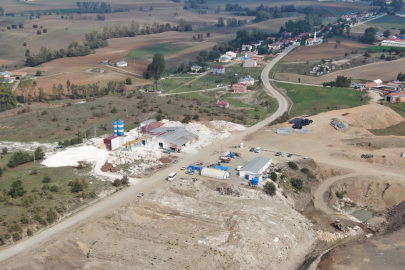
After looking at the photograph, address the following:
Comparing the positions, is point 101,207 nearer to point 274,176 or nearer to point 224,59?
point 274,176

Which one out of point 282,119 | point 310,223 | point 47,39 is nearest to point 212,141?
point 282,119

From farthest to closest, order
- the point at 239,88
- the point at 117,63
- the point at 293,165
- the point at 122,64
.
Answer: the point at 117,63 < the point at 122,64 < the point at 239,88 < the point at 293,165

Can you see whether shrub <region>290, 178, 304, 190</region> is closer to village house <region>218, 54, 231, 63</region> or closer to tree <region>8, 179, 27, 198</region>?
tree <region>8, 179, 27, 198</region>

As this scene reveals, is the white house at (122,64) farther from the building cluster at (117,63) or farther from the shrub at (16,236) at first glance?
the shrub at (16,236)

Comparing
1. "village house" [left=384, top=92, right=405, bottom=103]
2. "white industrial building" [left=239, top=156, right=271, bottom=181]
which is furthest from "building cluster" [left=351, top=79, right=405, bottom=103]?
"white industrial building" [left=239, top=156, right=271, bottom=181]

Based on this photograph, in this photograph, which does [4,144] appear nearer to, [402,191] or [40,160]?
[40,160]

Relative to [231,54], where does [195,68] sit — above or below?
below

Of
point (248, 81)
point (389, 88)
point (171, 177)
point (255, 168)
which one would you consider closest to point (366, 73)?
point (389, 88)
